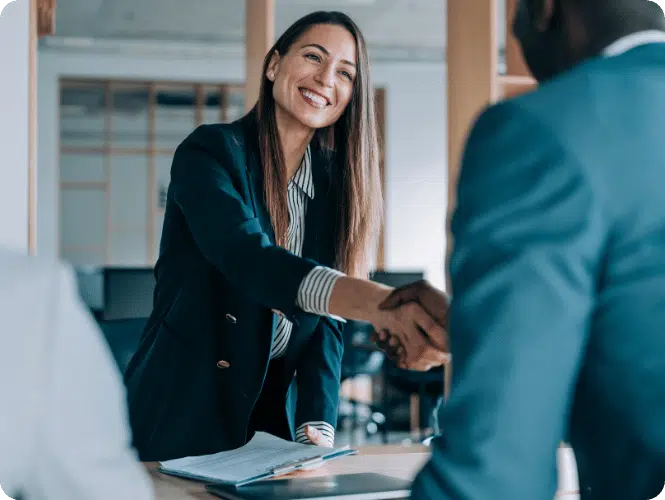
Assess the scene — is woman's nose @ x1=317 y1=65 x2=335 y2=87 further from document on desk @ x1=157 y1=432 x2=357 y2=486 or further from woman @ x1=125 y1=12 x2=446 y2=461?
document on desk @ x1=157 y1=432 x2=357 y2=486

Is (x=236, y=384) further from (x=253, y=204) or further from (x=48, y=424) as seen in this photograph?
(x=48, y=424)

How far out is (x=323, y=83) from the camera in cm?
180

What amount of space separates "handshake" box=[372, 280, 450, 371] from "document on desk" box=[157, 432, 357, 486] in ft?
0.71

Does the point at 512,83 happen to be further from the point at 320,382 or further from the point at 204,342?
the point at 204,342

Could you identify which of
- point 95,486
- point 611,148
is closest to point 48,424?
point 95,486

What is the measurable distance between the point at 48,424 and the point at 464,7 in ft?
7.99

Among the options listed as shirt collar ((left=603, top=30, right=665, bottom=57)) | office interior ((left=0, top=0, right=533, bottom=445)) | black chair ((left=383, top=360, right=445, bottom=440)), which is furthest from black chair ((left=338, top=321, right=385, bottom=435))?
shirt collar ((left=603, top=30, right=665, bottom=57))

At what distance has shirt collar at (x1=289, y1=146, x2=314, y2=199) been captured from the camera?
1.88 m

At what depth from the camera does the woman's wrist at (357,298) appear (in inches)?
52.2

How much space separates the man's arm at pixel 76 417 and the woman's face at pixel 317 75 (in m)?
1.23

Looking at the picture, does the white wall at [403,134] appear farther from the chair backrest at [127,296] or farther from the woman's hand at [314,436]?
the woman's hand at [314,436]

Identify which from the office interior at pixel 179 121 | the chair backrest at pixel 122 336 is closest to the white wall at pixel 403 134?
the office interior at pixel 179 121

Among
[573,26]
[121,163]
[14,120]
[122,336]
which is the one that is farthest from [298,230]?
[121,163]

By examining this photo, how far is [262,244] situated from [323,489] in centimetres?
42
